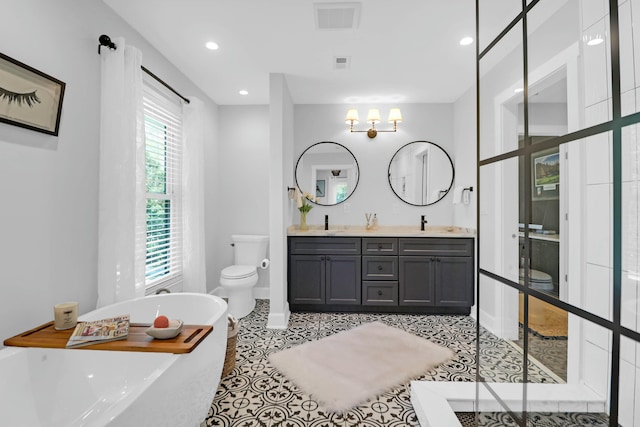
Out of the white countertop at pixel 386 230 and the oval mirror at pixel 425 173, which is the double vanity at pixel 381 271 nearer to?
the white countertop at pixel 386 230

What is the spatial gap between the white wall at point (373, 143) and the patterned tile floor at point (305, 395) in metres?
1.52

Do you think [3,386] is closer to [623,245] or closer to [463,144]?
[623,245]

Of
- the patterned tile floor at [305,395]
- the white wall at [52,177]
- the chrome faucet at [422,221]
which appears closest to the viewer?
the patterned tile floor at [305,395]

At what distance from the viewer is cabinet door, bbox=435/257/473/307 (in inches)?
129

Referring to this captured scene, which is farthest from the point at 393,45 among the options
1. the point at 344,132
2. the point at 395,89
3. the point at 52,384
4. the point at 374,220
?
the point at 52,384

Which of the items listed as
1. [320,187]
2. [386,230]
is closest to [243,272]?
[320,187]

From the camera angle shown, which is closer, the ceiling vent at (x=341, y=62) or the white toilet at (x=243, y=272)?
the ceiling vent at (x=341, y=62)

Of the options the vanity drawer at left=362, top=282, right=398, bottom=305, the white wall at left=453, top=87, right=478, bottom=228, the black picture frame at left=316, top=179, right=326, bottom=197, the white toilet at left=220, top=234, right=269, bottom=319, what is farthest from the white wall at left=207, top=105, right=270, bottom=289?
the white wall at left=453, top=87, right=478, bottom=228

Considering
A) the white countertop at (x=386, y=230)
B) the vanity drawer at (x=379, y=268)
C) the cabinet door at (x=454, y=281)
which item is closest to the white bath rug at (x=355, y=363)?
the vanity drawer at (x=379, y=268)

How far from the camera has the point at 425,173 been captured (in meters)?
3.83

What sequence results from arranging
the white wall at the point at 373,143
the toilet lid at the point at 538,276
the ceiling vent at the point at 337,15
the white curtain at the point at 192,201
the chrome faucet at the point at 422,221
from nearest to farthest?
the toilet lid at the point at 538,276, the ceiling vent at the point at 337,15, the white curtain at the point at 192,201, the chrome faucet at the point at 422,221, the white wall at the point at 373,143

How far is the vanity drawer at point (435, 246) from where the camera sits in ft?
10.7

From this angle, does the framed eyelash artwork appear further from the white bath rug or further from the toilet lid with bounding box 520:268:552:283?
the toilet lid with bounding box 520:268:552:283

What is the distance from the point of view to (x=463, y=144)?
11.7 feet
